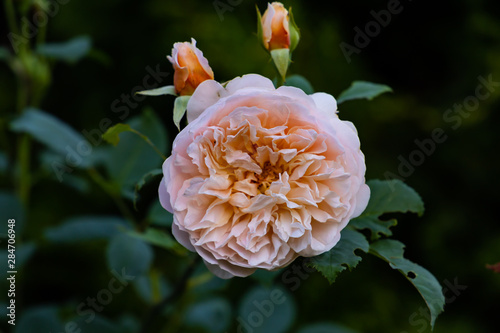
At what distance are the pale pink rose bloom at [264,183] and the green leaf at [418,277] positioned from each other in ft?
0.29

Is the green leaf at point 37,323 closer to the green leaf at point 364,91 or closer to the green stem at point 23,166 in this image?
the green stem at point 23,166

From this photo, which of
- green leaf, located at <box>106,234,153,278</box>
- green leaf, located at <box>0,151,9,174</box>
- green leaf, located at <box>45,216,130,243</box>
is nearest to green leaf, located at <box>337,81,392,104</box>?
green leaf, located at <box>106,234,153,278</box>

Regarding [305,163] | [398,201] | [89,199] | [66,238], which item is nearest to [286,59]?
[305,163]

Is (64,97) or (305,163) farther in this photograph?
(64,97)

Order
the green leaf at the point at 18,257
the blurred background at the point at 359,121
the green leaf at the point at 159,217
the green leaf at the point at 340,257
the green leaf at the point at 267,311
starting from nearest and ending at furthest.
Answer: the green leaf at the point at 340,257, the green leaf at the point at 159,217, the green leaf at the point at 18,257, the green leaf at the point at 267,311, the blurred background at the point at 359,121

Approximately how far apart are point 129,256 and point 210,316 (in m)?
0.36

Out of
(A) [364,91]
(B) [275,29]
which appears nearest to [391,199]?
(A) [364,91]

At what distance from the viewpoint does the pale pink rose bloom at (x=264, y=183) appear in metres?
0.62

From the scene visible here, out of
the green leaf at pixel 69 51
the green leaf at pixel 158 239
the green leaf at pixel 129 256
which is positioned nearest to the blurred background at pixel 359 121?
the green leaf at pixel 69 51

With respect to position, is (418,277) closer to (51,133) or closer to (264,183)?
(264,183)

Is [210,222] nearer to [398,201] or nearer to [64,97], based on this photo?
[398,201]

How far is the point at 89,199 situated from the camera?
6.64ft

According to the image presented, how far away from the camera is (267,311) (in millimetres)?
1333

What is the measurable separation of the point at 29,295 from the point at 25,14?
113 centimetres
